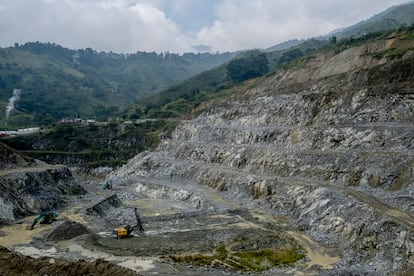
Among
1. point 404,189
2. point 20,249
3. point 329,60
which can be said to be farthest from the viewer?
point 329,60

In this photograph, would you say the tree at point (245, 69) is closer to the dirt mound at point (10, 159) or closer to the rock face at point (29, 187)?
the rock face at point (29, 187)

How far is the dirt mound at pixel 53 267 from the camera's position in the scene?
23172 millimetres

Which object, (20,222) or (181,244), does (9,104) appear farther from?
(181,244)

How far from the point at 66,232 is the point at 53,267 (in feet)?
33.2

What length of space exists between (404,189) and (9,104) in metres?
137

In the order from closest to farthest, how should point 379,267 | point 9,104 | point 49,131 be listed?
1. point 379,267
2. point 49,131
3. point 9,104

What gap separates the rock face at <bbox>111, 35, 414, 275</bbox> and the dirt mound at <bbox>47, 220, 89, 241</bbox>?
61.3ft

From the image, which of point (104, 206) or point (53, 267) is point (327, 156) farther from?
point (53, 267)

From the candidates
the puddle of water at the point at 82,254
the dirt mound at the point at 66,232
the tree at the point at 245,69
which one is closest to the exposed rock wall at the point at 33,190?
the dirt mound at the point at 66,232

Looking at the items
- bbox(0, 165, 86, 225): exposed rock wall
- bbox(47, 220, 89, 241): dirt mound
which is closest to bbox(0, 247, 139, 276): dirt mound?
bbox(47, 220, 89, 241): dirt mound

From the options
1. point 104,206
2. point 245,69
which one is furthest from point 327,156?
point 245,69

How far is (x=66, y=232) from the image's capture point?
33938 millimetres

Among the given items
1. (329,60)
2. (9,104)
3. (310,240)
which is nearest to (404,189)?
(310,240)

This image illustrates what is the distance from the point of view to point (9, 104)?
141 metres
